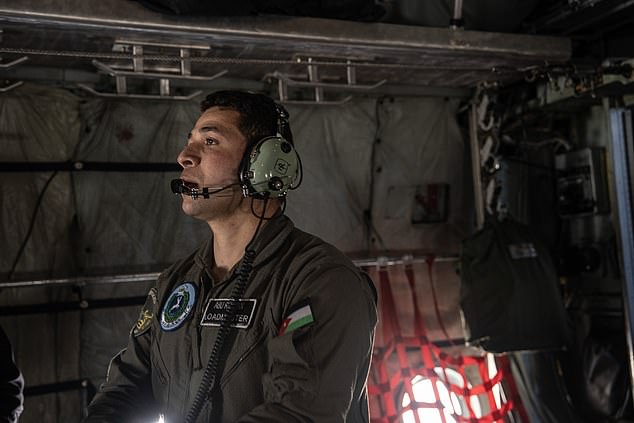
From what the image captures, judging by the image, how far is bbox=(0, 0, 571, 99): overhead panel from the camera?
256 centimetres

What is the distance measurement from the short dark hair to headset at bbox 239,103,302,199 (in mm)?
85

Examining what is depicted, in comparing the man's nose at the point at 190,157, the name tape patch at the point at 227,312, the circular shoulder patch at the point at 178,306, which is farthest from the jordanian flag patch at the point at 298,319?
the man's nose at the point at 190,157

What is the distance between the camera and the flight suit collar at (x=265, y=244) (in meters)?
1.94

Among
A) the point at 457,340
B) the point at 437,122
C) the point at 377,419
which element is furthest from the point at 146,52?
the point at 457,340

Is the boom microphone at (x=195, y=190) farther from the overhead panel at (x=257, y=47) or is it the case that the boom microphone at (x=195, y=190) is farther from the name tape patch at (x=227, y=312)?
the overhead panel at (x=257, y=47)

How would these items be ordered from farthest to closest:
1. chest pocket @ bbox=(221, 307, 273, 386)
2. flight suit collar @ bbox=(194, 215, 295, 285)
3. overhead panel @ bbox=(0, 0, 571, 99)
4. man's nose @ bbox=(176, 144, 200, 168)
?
1. overhead panel @ bbox=(0, 0, 571, 99)
2. man's nose @ bbox=(176, 144, 200, 168)
3. flight suit collar @ bbox=(194, 215, 295, 285)
4. chest pocket @ bbox=(221, 307, 273, 386)

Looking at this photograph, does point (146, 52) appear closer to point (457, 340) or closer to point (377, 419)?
point (377, 419)

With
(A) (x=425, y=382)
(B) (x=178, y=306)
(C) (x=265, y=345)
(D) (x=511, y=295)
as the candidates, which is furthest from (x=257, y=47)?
(A) (x=425, y=382)

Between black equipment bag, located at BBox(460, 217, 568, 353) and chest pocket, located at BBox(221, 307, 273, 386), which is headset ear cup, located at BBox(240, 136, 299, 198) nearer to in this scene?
chest pocket, located at BBox(221, 307, 273, 386)

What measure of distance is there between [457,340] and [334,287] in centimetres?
265

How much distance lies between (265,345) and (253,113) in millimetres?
819

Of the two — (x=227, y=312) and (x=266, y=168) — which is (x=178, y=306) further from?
(x=266, y=168)

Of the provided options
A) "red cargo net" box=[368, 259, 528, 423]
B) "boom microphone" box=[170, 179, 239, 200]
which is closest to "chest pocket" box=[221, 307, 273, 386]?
→ "boom microphone" box=[170, 179, 239, 200]

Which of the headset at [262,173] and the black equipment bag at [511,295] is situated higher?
the headset at [262,173]
